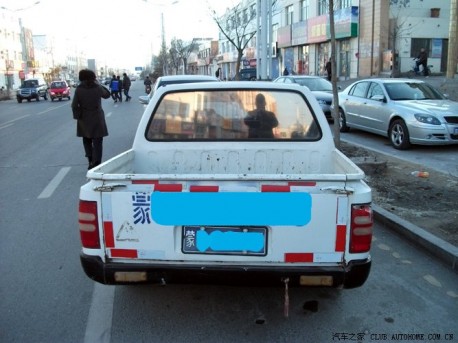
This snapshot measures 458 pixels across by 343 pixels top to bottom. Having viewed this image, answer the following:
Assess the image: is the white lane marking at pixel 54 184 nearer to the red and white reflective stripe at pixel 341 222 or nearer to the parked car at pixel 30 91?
the red and white reflective stripe at pixel 341 222

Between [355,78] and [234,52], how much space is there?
3262cm

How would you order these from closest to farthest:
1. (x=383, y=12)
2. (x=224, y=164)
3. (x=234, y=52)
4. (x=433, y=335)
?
(x=433, y=335) < (x=224, y=164) < (x=383, y=12) < (x=234, y=52)

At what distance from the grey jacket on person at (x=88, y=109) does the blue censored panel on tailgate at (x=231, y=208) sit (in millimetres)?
5596

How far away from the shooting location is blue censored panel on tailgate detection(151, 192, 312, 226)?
2732 mm

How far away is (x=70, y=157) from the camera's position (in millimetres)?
9773

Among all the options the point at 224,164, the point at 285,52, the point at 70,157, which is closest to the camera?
the point at 224,164

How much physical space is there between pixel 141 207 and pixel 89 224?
0.37 meters

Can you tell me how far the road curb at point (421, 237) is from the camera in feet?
13.8

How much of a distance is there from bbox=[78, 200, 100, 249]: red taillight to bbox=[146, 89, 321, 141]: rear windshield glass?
1334 mm

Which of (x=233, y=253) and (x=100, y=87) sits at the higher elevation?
(x=100, y=87)

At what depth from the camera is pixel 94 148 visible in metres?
8.14

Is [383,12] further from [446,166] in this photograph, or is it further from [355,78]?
[446,166]

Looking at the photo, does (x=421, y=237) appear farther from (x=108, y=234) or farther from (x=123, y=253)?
(x=108, y=234)

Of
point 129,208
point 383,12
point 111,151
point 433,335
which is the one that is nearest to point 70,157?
point 111,151
